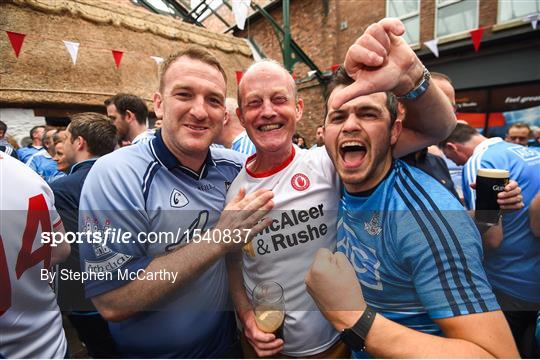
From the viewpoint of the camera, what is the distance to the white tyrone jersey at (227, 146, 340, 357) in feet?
4.18

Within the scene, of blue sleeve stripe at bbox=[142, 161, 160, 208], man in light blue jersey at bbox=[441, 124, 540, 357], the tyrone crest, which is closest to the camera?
the tyrone crest

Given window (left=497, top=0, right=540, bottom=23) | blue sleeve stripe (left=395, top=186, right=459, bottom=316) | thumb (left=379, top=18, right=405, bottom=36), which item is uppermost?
window (left=497, top=0, right=540, bottom=23)

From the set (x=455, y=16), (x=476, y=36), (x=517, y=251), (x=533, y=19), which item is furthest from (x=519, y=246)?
(x=455, y=16)

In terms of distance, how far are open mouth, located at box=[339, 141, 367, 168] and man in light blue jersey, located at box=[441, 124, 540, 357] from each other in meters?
0.96

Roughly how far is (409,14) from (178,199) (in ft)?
33.8

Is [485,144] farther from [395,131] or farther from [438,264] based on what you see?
[438,264]

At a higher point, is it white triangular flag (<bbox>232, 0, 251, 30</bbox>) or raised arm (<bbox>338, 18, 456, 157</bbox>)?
white triangular flag (<bbox>232, 0, 251, 30</bbox>)

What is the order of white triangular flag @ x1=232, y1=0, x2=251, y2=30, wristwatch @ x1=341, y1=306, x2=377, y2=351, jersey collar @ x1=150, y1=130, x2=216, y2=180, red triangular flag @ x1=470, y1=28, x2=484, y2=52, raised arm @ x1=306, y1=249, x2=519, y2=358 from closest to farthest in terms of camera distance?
raised arm @ x1=306, y1=249, x2=519, y2=358
wristwatch @ x1=341, y1=306, x2=377, y2=351
jersey collar @ x1=150, y1=130, x2=216, y2=180
red triangular flag @ x1=470, y1=28, x2=484, y2=52
white triangular flag @ x1=232, y1=0, x2=251, y2=30

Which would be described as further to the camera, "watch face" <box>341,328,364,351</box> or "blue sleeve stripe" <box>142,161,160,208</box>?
"blue sleeve stripe" <box>142,161,160,208</box>

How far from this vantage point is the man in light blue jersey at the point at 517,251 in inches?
62.4

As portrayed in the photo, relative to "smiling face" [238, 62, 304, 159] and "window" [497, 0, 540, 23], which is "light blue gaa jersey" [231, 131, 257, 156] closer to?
"smiling face" [238, 62, 304, 159]

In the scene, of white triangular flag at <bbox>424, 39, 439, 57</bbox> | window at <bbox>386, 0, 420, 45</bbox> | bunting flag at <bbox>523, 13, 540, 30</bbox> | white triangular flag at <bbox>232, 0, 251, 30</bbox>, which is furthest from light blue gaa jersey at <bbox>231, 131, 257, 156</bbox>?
window at <bbox>386, 0, 420, 45</bbox>

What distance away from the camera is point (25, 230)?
3.71ft

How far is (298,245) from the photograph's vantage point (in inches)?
50.3
